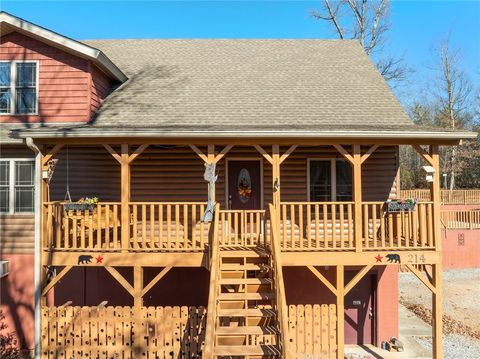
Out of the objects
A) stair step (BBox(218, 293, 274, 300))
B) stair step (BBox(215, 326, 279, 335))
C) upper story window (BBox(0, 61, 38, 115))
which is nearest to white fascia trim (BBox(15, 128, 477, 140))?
upper story window (BBox(0, 61, 38, 115))

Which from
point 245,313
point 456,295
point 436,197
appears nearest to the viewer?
point 245,313

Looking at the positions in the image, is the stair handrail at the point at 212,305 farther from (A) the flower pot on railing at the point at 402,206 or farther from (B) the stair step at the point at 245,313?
(A) the flower pot on railing at the point at 402,206

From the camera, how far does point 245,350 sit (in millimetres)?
6395

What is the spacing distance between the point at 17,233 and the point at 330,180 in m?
8.43

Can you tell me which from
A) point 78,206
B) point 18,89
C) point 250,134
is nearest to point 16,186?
point 78,206

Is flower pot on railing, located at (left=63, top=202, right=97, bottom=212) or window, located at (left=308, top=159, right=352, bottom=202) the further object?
window, located at (left=308, top=159, right=352, bottom=202)

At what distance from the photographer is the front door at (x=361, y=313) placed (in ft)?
36.9

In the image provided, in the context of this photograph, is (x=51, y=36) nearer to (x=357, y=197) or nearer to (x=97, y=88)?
(x=97, y=88)

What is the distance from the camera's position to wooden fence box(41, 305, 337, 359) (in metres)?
8.31

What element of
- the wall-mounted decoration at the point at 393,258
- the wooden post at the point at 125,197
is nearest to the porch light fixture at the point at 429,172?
the wall-mounted decoration at the point at 393,258

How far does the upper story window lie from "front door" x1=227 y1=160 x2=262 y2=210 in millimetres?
5634

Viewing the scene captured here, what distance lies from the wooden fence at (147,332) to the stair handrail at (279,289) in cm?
178

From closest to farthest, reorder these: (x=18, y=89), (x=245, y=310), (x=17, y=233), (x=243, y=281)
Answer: (x=245, y=310) → (x=243, y=281) → (x=17, y=233) → (x=18, y=89)

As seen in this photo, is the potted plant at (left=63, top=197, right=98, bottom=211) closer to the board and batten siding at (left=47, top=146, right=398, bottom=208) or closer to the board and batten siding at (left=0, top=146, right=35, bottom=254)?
the board and batten siding at (left=0, top=146, right=35, bottom=254)
